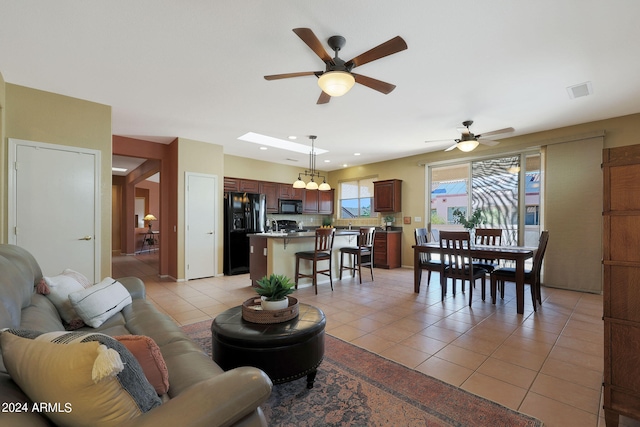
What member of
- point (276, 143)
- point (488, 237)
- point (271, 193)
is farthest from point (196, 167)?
point (488, 237)

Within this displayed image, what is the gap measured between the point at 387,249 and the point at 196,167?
446 centimetres

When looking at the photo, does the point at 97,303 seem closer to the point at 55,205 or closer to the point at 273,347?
the point at 273,347

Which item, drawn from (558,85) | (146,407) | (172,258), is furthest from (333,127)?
(146,407)

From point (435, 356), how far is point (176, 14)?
338 centimetres

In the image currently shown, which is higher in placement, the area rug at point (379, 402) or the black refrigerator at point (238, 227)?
the black refrigerator at point (238, 227)

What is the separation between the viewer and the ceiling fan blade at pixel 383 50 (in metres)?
1.99

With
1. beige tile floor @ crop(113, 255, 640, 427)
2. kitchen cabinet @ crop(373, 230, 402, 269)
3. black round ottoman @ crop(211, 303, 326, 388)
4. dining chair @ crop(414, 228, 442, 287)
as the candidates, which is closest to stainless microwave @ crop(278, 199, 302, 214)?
kitchen cabinet @ crop(373, 230, 402, 269)

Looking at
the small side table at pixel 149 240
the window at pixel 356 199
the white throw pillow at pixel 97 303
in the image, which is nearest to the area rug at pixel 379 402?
the white throw pillow at pixel 97 303

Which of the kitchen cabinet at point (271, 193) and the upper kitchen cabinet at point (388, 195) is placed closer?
the upper kitchen cabinet at point (388, 195)

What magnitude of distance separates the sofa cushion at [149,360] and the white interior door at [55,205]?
134 inches

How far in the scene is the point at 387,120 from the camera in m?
4.38

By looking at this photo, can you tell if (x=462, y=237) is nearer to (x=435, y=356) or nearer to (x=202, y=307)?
(x=435, y=356)

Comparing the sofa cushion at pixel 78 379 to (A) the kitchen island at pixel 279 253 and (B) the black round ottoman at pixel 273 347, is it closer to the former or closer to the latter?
(B) the black round ottoman at pixel 273 347

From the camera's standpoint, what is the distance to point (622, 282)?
5.02 ft
